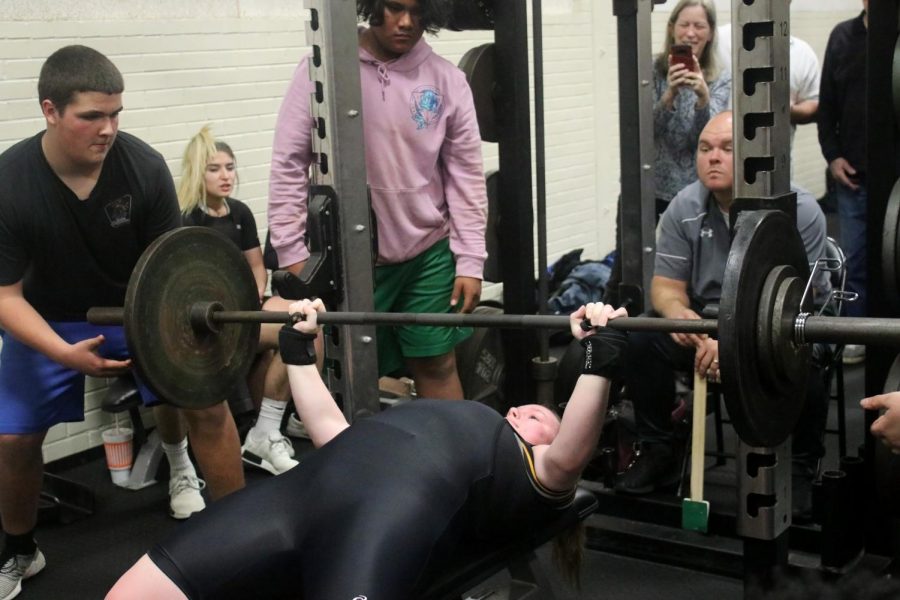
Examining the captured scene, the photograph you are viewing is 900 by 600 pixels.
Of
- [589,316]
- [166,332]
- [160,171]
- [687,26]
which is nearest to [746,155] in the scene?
[589,316]

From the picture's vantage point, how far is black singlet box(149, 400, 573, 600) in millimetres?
1932

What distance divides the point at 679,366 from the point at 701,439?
33cm

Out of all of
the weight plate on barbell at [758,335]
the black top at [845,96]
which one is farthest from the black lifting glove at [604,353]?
the black top at [845,96]

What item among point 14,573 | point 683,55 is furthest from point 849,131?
point 14,573

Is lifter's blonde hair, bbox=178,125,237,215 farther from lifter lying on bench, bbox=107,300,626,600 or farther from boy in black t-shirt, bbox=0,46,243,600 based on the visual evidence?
lifter lying on bench, bbox=107,300,626,600

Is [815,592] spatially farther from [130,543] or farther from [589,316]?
[130,543]

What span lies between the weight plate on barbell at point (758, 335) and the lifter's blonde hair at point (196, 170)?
2451mm

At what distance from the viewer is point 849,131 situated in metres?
4.19

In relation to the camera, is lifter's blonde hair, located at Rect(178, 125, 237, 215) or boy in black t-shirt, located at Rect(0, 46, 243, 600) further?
lifter's blonde hair, located at Rect(178, 125, 237, 215)

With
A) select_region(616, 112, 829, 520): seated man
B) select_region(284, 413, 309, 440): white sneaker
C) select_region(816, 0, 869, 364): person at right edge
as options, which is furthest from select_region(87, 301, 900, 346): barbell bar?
select_region(816, 0, 869, 364): person at right edge

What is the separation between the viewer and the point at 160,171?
291 cm

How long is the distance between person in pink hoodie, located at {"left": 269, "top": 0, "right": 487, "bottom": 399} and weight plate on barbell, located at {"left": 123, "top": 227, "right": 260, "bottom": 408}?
0.77 ft

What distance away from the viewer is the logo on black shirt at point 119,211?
2.84 meters

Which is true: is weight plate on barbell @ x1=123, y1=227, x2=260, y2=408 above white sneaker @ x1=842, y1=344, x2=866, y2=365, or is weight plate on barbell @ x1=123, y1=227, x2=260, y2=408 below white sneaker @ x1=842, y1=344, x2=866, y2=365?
above
